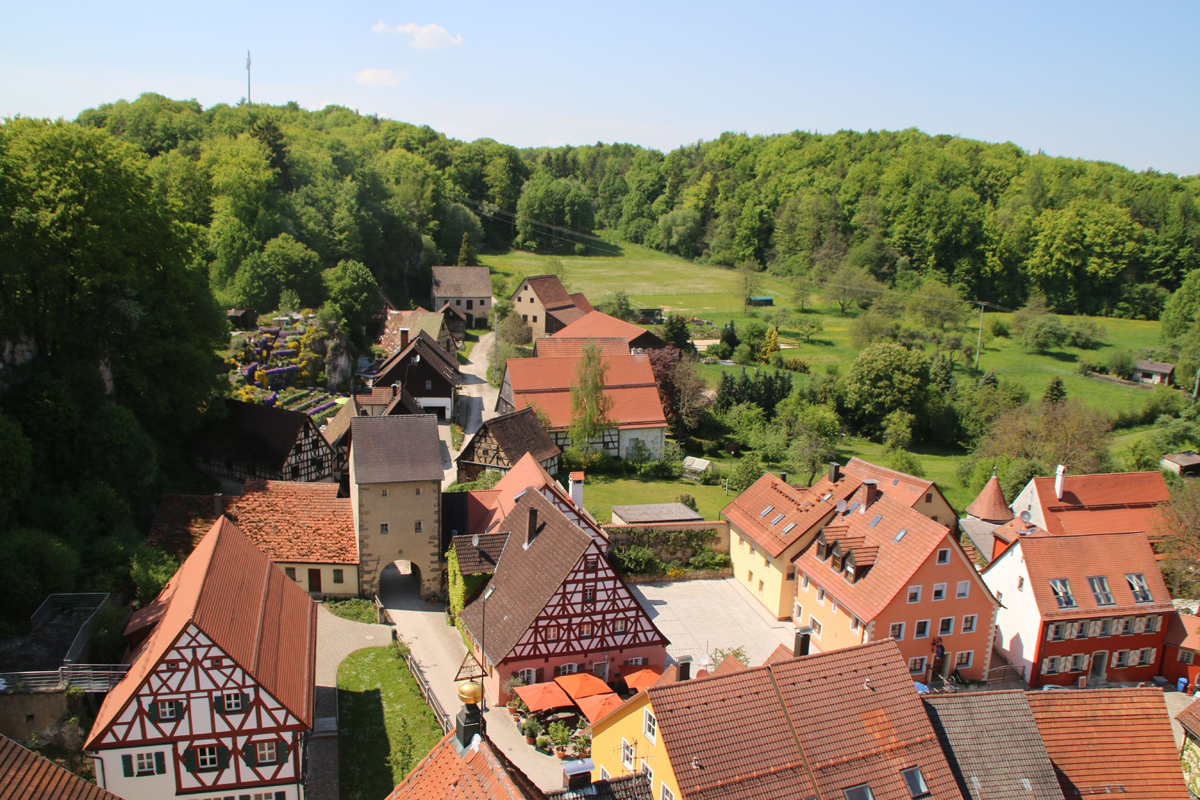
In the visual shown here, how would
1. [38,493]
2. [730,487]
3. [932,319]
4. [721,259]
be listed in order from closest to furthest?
1. [38,493]
2. [730,487]
3. [932,319]
4. [721,259]

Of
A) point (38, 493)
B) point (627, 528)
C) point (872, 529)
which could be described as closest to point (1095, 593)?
point (872, 529)

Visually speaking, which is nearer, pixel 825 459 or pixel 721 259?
pixel 825 459

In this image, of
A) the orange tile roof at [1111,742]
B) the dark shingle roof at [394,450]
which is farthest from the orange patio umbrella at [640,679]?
the orange tile roof at [1111,742]

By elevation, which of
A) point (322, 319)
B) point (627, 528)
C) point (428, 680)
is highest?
point (322, 319)

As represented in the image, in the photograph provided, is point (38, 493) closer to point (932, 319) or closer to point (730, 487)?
point (730, 487)

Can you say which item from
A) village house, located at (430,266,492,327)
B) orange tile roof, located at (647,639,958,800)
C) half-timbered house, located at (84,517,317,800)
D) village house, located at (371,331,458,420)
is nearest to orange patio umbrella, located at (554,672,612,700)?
half-timbered house, located at (84,517,317,800)

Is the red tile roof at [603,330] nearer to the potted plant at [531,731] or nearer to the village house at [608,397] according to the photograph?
the village house at [608,397]

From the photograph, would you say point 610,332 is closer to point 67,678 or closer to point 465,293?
point 465,293

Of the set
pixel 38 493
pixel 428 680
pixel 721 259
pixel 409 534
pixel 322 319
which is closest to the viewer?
pixel 428 680
